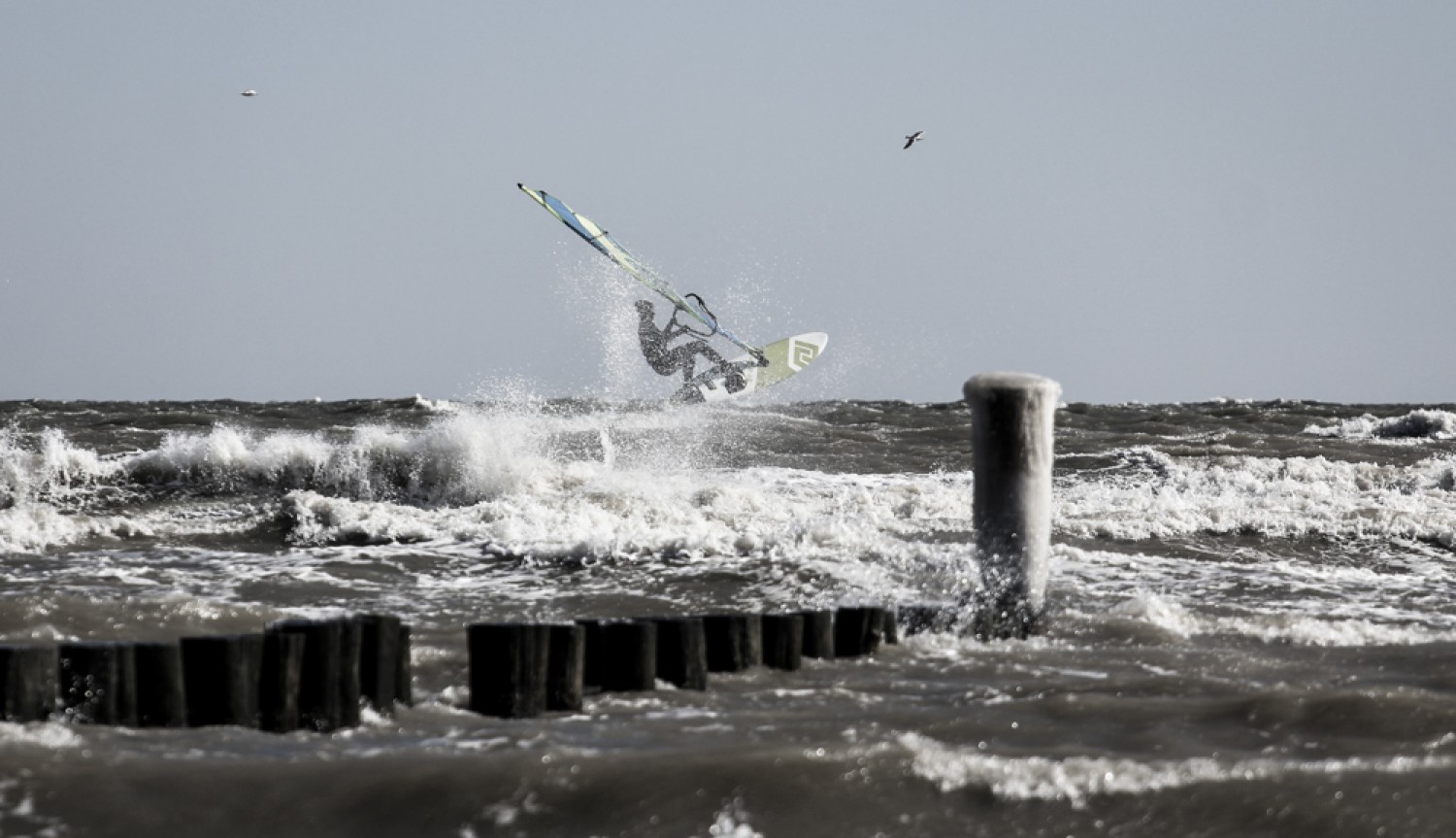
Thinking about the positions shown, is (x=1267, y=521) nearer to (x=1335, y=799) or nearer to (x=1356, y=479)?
(x=1356, y=479)

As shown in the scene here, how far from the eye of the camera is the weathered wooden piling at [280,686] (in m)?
5.37

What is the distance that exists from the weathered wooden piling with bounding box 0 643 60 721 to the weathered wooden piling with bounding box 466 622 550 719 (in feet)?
5.05

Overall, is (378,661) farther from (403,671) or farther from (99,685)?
(99,685)

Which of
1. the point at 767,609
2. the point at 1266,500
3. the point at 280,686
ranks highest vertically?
the point at 1266,500

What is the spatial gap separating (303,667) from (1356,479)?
52.3 feet

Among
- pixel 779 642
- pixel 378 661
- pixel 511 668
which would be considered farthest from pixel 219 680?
pixel 779 642

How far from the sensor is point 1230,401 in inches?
2234

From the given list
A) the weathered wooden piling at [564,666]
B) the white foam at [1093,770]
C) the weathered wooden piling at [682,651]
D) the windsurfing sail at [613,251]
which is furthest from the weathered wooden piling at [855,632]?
the windsurfing sail at [613,251]

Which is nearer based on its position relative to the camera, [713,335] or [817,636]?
[817,636]

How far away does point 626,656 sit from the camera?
6254 millimetres

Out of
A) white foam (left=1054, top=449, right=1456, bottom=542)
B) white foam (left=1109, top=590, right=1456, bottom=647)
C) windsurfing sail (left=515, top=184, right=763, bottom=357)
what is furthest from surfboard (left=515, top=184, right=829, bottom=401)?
white foam (left=1109, top=590, right=1456, bottom=647)

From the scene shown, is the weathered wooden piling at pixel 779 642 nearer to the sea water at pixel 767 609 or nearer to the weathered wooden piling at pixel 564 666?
the sea water at pixel 767 609

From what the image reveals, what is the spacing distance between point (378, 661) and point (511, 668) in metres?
0.52

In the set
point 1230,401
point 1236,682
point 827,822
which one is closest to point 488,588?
point 1236,682
